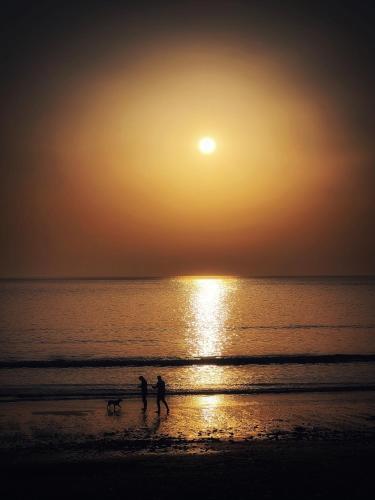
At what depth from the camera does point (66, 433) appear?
24594 millimetres

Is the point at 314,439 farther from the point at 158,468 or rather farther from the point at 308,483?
the point at 158,468

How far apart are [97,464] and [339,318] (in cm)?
8769

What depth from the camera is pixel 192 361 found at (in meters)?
51.2

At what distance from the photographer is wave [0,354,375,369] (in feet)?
161

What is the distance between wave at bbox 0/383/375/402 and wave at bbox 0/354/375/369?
11.5 metres

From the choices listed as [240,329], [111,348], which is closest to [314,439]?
[111,348]

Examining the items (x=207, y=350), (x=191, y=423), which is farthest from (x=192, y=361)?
(x=191, y=423)

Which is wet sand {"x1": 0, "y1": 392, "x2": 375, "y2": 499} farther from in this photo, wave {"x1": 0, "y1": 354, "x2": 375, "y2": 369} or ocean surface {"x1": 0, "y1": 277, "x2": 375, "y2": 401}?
wave {"x1": 0, "y1": 354, "x2": 375, "y2": 369}

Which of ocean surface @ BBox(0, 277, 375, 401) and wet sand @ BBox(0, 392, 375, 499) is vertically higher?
ocean surface @ BBox(0, 277, 375, 401)

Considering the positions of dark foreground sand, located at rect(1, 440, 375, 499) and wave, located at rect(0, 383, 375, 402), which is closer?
dark foreground sand, located at rect(1, 440, 375, 499)

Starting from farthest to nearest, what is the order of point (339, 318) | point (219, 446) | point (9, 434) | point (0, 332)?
point (339, 318) → point (0, 332) → point (9, 434) → point (219, 446)

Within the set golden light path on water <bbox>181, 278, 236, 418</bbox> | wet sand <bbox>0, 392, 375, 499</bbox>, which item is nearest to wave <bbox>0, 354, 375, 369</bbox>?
golden light path on water <bbox>181, 278, 236, 418</bbox>

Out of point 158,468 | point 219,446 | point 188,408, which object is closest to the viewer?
point 158,468

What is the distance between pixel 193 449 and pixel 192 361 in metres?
29.5
